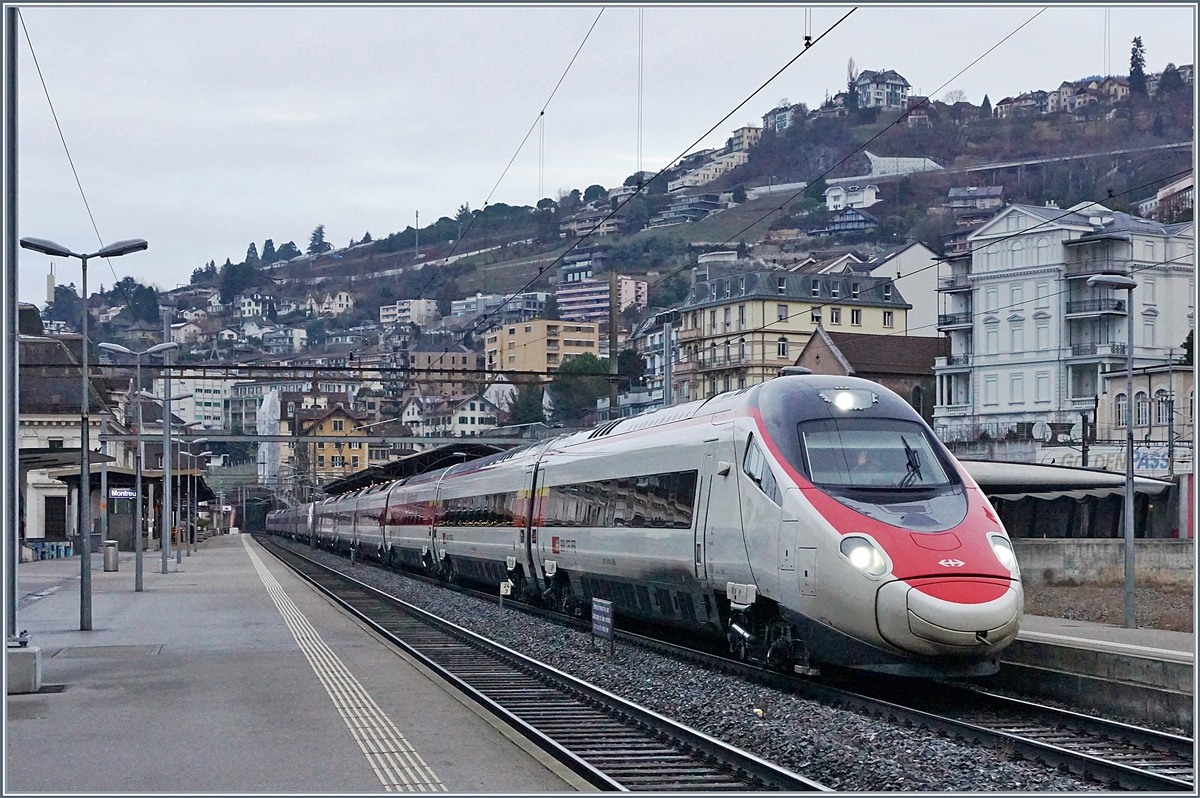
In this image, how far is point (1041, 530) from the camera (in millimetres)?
45875

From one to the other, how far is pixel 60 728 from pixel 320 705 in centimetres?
254

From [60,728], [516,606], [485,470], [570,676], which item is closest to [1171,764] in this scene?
[570,676]

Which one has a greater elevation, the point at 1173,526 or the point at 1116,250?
the point at 1116,250

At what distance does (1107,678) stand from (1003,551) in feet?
7.62

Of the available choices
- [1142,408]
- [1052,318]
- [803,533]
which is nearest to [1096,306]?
[1052,318]

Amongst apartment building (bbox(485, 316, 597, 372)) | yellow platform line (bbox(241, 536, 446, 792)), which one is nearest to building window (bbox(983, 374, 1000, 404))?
yellow platform line (bbox(241, 536, 446, 792))

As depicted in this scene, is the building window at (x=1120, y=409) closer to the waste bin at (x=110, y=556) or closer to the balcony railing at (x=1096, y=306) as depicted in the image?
the balcony railing at (x=1096, y=306)

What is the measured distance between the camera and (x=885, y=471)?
47.9ft

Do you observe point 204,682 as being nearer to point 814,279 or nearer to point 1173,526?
point 1173,526

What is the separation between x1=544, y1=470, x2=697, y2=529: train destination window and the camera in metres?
17.9

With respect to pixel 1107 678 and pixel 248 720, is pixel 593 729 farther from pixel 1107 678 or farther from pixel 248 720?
pixel 1107 678

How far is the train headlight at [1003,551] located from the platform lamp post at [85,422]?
47.3ft

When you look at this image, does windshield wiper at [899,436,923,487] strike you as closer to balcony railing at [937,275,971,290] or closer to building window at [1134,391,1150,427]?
building window at [1134,391,1150,427]

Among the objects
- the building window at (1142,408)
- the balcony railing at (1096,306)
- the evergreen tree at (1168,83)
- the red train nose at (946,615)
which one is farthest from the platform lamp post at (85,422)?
the evergreen tree at (1168,83)
